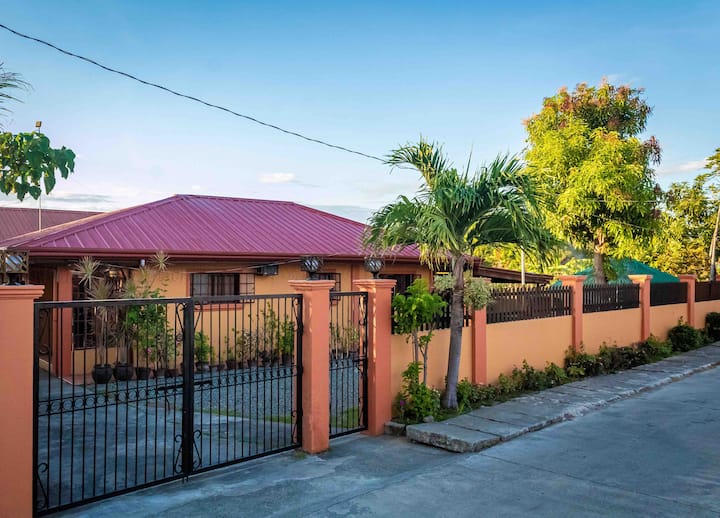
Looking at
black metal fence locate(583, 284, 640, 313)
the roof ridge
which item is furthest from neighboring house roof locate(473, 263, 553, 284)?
the roof ridge

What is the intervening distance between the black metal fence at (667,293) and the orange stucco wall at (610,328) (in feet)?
3.93

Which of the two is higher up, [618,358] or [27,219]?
[27,219]

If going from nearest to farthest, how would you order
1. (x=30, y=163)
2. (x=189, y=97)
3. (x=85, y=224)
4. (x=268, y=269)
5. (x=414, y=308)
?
(x=30, y=163)
(x=414, y=308)
(x=189, y=97)
(x=85, y=224)
(x=268, y=269)

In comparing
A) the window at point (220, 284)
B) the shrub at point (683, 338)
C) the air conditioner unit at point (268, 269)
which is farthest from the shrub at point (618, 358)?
the window at point (220, 284)

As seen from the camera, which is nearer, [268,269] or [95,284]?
[95,284]

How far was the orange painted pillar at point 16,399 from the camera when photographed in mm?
4648

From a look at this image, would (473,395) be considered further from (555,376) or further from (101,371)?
(101,371)

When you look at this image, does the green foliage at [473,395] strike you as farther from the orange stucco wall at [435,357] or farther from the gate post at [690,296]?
the gate post at [690,296]

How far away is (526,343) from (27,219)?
23.6 metres

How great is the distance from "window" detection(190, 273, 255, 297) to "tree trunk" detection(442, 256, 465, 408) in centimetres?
690

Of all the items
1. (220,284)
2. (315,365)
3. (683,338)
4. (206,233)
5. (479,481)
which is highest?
(206,233)

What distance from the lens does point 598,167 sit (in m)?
17.9

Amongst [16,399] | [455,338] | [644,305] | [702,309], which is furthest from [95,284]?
[702,309]

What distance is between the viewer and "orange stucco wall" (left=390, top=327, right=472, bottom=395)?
8109mm
